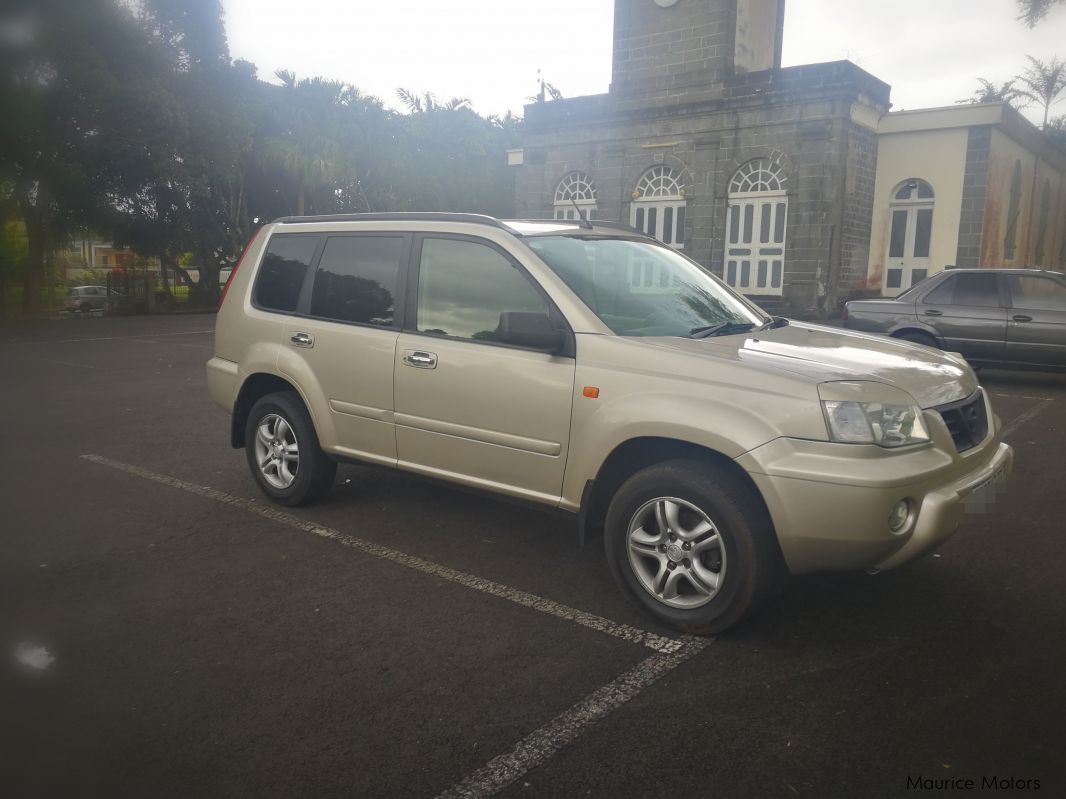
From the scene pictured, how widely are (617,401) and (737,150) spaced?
1915cm

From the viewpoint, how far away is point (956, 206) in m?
20.5

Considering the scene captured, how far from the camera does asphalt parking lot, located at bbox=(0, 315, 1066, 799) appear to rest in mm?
2809

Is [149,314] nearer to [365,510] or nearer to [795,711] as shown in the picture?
[365,510]

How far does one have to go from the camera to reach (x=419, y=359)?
15.4 feet

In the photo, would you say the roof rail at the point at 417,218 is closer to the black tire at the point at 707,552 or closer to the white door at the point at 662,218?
the black tire at the point at 707,552

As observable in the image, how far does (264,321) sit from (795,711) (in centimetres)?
404

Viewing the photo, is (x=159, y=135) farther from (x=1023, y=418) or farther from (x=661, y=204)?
(x=1023, y=418)

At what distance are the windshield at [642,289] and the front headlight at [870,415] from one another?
981 mm

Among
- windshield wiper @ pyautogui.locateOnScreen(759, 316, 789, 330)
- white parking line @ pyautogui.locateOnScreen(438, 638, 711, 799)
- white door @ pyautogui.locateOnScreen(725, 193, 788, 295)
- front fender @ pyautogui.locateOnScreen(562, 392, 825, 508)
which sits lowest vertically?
white parking line @ pyautogui.locateOnScreen(438, 638, 711, 799)

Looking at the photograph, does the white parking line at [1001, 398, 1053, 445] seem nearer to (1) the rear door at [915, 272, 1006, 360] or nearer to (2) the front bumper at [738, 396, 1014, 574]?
(1) the rear door at [915, 272, 1006, 360]

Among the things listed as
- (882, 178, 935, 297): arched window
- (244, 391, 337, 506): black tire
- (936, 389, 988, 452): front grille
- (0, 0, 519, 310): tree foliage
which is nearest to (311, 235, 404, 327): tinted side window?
(244, 391, 337, 506): black tire

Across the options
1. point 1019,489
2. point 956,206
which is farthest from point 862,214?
point 1019,489

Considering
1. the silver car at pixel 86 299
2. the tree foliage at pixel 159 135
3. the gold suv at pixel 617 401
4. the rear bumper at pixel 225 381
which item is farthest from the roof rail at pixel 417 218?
the silver car at pixel 86 299

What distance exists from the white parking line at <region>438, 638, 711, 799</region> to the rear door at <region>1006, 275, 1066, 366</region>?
9.13m
